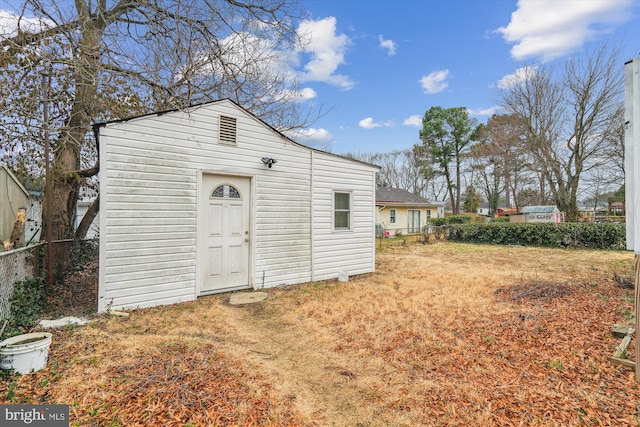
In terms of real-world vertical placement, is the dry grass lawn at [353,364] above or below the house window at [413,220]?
below

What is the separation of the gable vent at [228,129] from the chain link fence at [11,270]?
3.25m

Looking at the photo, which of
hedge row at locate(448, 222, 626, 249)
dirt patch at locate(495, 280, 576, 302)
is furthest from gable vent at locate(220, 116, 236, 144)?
hedge row at locate(448, 222, 626, 249)

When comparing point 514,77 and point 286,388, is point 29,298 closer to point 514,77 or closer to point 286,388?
point 286,388

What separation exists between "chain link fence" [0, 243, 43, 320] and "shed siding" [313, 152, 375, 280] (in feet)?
15.8

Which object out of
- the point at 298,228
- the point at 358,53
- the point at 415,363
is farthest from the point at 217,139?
the point at 358,53

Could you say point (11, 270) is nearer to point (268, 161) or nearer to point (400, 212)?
point (268, 161)

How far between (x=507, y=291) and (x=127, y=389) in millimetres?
5960

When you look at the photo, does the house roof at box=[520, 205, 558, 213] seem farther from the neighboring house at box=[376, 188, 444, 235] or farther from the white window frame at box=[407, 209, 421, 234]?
the white window frame at box=[407, 209, 421, 234]

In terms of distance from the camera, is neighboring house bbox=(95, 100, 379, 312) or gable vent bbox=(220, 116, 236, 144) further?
gable vent bbox=(220, 116, 236, 144)

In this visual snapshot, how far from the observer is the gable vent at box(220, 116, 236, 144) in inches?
213

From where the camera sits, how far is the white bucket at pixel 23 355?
2.54 m

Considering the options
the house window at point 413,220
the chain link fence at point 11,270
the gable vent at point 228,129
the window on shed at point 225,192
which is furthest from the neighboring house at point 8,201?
the house window at point 413,220

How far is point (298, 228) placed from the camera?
6.42 m

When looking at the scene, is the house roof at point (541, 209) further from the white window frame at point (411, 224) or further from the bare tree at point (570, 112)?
the white window frame at point (411, 224)
